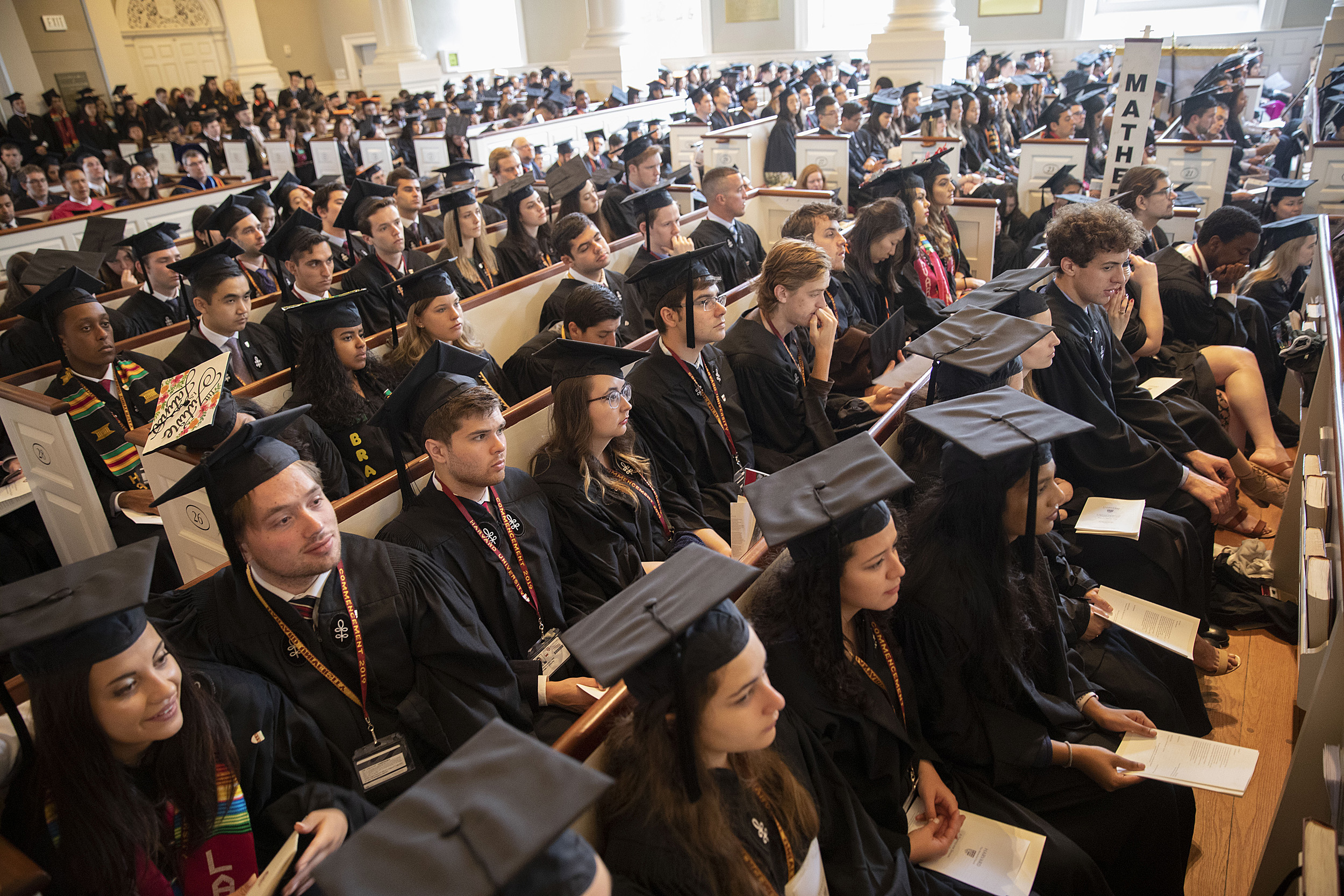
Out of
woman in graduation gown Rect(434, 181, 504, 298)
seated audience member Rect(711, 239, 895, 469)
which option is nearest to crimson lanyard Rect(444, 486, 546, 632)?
seated audience member Rect(711, 239, 895, 469)

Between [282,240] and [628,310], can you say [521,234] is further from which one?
[282,240]

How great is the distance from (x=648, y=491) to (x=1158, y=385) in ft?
9.63

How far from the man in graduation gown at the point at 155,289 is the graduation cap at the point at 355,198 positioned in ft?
3.57

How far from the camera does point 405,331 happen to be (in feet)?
13.2

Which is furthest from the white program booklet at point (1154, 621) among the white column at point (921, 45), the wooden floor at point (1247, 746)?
the white column at point (921, 45)

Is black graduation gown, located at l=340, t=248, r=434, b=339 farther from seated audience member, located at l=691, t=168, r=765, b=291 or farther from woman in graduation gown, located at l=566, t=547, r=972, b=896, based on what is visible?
woman in graduation gown, located at l=566, t=547, r=972, b=896

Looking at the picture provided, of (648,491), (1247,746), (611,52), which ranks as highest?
(611,52)

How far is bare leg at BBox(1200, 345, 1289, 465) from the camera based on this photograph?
13.9ft

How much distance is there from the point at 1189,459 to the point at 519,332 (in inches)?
140

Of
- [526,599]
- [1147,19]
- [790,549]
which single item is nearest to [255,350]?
[526,599]

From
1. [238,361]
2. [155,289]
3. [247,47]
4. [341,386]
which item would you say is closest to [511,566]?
[341,386]

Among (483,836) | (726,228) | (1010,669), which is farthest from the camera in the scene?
(726,228)

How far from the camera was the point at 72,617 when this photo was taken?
4.99 ft

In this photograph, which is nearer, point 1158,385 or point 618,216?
point 1158,385
